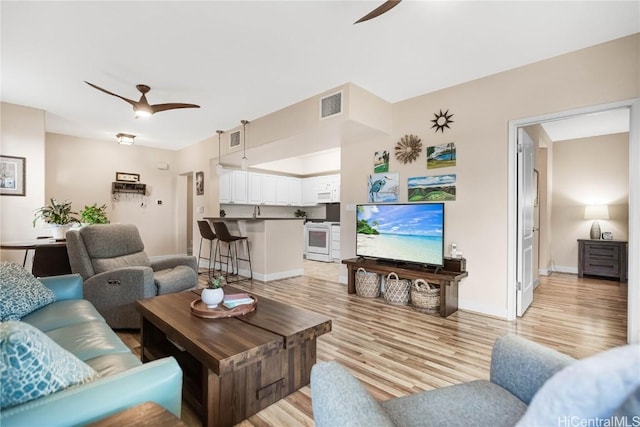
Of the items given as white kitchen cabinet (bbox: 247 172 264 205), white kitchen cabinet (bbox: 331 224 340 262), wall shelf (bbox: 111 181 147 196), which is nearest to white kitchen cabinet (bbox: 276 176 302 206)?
white kitchen cabinet (bbox: 247 172 264 205)

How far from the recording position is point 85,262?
111 inches

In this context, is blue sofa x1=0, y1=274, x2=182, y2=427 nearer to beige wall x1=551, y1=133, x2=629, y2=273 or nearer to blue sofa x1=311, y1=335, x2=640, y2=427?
blue sofa x1=311, y1=335, x2=640, y2=427

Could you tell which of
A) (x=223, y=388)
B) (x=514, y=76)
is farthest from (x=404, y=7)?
(x=223, y=388)

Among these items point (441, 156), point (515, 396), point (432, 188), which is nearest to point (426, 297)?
point (432, 188)

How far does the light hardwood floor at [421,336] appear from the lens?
1.91m

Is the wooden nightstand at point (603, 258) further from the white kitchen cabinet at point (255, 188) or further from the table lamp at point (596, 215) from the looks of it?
the white kitchen cabinet at point (255, 188)

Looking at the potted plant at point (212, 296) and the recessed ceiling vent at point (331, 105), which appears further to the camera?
the recessed ceiling vent at point (331, 105)

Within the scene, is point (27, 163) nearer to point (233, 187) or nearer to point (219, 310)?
point (233, 187)

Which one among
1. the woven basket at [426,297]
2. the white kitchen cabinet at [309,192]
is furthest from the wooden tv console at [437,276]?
the white kitchen cabinet at [309,192]

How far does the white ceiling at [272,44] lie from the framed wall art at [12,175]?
0.83 m

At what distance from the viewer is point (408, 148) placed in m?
3.89

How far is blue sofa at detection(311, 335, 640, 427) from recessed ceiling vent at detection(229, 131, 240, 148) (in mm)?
4824

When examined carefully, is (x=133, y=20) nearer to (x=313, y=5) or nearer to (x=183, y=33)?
(x=183, y=33)

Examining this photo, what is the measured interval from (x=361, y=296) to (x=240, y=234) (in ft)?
8.10
